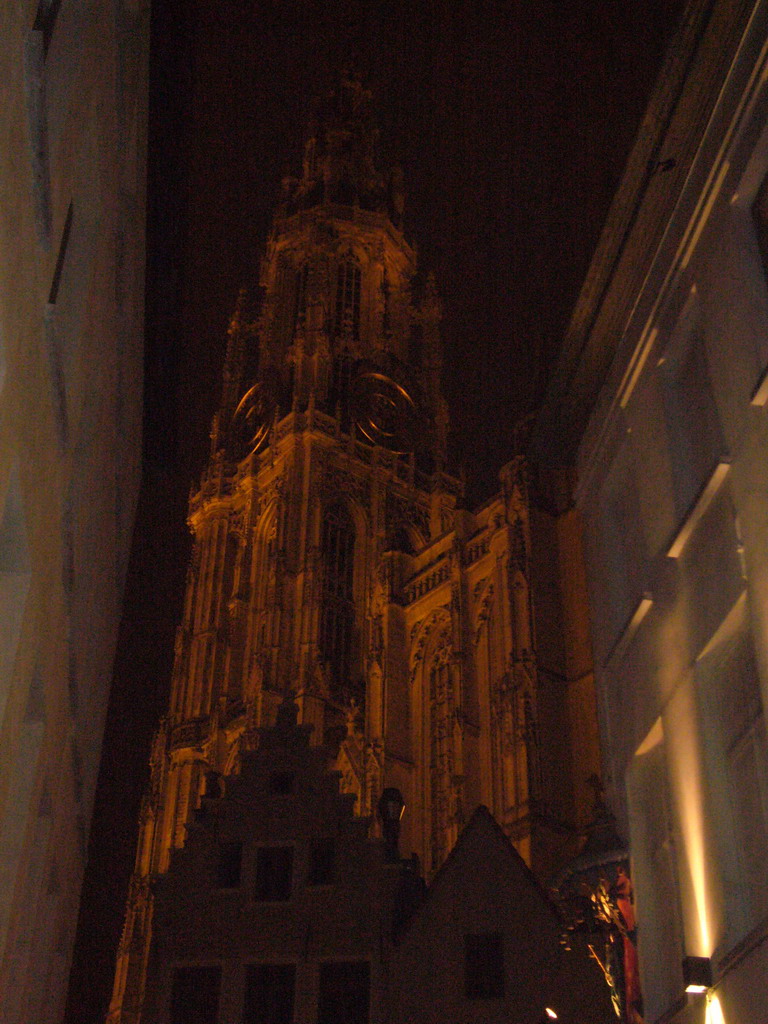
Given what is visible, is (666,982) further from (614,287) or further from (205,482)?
(205,482)

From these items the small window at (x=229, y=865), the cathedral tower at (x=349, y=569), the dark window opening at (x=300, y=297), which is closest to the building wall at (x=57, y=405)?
the small window at (x=229, y=865)

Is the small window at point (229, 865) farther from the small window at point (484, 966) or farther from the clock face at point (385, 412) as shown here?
the clock face at point (385, 412)

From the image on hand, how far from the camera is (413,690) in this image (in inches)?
1476

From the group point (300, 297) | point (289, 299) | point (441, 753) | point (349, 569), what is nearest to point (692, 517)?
point (441, 753)

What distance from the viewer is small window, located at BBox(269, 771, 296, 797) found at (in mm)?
16484

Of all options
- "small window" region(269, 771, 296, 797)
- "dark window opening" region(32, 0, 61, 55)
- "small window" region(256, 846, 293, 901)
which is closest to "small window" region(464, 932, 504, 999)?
"small window" region(256, 846, 293, 901)

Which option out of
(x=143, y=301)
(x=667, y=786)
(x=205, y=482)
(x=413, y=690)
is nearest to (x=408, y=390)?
(x=205, y=482)

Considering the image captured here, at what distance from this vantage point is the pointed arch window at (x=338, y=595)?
41.0m

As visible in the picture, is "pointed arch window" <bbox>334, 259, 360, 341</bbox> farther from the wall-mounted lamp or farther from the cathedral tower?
the wall-mounted lamp

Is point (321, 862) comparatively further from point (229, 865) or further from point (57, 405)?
point (57, 405)

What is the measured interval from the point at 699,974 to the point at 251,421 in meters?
41.6

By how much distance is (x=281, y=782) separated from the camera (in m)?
16.6

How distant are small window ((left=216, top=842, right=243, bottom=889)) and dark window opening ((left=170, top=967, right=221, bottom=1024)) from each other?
1.12 m

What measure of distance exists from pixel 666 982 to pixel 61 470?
21.9 ft
